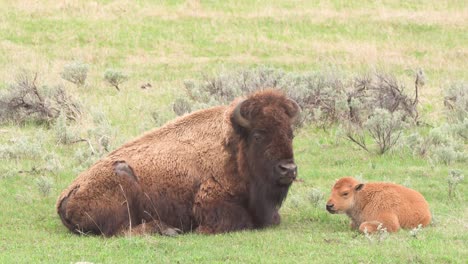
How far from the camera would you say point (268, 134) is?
32.3 ft

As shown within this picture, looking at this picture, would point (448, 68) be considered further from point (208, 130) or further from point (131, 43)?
point (208, 130)

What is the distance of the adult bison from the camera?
392 inches

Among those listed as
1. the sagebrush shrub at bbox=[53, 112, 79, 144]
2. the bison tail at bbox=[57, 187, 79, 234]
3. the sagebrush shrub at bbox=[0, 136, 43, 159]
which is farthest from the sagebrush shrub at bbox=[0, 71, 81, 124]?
the bison tail at bbox=[57, 187, 79, 234]

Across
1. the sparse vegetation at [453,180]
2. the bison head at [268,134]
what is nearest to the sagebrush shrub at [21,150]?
the bison head at [268,134]

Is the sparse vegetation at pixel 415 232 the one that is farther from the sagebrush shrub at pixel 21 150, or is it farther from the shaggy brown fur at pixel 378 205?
the sagebrush shrub at pixel 21 150

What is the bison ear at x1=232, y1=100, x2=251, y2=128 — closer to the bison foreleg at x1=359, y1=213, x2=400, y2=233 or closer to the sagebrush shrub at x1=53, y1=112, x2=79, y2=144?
the bison foreleg at x1=359, y1=213, x2=400, y2=233

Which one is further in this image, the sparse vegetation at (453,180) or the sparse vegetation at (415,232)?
the sparse vegetation at (453,180)

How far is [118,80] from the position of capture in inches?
839

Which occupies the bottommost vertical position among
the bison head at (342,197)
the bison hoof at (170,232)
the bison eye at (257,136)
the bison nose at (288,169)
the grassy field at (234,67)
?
the grassy field at (234,67)

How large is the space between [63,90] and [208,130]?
27.0 ft

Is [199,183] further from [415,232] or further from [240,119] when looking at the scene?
[415,232]

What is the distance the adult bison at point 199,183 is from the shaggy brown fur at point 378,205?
613 mm

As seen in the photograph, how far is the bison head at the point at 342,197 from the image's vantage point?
987 cm

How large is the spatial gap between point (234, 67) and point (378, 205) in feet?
49.8
